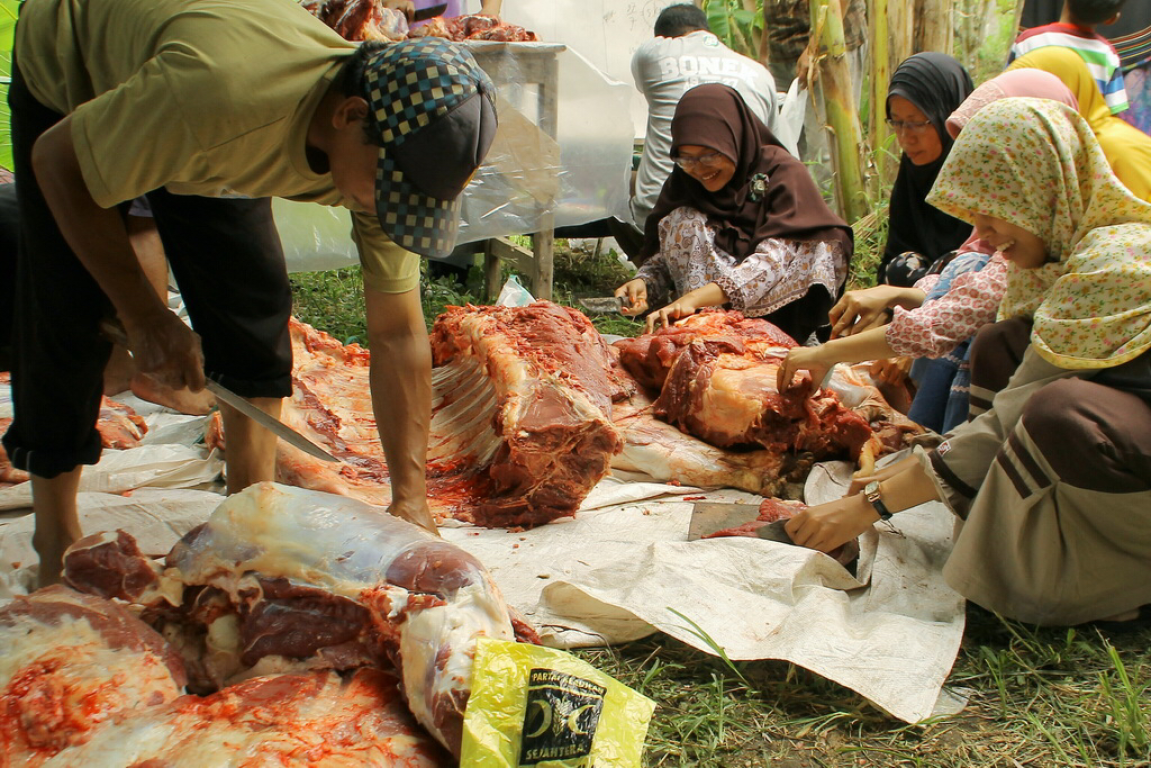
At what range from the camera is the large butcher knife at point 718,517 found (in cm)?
273

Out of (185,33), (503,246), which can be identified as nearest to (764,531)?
(185,33)

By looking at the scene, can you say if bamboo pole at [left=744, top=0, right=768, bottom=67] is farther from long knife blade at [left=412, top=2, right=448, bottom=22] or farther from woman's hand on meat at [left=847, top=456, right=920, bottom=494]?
woman's hand on meat at [left=847, top=456, right=920, bottom=494]

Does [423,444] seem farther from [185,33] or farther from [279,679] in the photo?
[185,33]

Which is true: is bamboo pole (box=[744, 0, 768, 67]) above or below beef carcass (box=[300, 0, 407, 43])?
below

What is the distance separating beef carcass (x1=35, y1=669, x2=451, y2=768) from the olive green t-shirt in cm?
96

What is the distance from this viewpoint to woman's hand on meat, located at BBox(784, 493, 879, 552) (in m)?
2.38

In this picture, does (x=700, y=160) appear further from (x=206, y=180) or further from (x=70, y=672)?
(x=70, y=672)

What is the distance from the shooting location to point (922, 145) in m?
4.12

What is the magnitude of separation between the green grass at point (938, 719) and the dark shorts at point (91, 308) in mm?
1171

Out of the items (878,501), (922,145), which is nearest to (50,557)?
(878,501)

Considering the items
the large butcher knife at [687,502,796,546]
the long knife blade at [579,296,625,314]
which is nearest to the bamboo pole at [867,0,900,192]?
the long knife blade at [579,296,625,314]

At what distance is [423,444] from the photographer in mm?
2332

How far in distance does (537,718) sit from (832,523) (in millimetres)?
1282

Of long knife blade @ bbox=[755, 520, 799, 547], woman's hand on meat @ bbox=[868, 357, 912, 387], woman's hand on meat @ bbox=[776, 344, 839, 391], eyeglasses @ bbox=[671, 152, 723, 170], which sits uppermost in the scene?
eyeglasses @ bbox=[671, 152, 723, 170]
